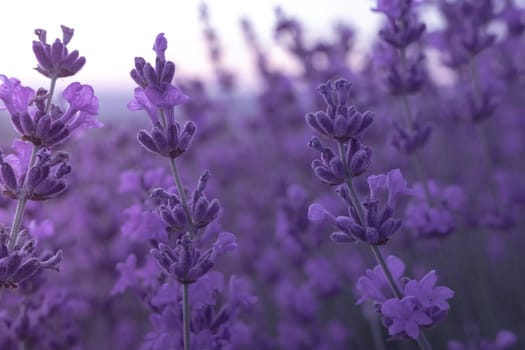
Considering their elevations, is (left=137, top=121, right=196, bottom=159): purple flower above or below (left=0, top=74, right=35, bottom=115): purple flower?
below

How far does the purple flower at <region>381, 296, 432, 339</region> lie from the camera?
192 cm

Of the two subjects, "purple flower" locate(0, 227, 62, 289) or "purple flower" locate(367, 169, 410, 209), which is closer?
"purple flower" locate(0, 227, 62, 289)

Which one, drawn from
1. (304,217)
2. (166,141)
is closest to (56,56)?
(166,141)

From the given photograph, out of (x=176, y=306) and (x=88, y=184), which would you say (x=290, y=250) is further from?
(x=88, y=184)

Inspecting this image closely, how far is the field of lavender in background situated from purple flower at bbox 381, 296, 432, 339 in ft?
0.04

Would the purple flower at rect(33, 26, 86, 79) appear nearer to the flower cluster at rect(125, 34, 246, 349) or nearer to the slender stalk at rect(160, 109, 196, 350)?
the flower cluster at rect(125, 34, 246, 349)

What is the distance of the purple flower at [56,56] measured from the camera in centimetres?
209

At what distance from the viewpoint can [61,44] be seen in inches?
82.7

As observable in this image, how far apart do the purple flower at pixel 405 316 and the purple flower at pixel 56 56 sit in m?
1.39

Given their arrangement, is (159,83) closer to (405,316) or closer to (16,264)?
(16,264)

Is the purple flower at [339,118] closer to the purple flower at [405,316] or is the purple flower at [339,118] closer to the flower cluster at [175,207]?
the flower cluster at [175,207]

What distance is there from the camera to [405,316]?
1942 millimetres

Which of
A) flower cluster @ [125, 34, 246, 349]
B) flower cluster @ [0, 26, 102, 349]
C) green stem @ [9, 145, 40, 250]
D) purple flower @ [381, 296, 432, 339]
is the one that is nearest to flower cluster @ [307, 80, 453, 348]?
purple flower @ [381, 296, 432, 339]

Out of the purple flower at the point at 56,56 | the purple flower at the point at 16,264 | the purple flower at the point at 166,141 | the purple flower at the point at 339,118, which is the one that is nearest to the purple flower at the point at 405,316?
the purple flower at the point at 339,118
